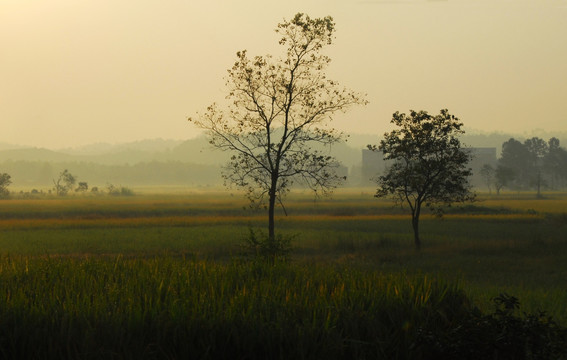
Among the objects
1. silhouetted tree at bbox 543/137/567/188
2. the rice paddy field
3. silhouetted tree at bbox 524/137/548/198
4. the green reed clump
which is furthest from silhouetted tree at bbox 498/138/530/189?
the green reed clump

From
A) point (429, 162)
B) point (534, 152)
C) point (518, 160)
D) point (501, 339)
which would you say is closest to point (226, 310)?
point (501, 339)

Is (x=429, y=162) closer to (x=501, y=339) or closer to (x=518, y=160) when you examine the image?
(x=501, y=339)

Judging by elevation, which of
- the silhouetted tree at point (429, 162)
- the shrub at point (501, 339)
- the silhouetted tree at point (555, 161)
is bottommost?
the shrub at point (501, 339)

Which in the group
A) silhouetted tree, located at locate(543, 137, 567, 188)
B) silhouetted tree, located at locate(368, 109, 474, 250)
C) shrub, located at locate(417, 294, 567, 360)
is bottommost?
shrub, located at locate(417, 294, 567, 360)

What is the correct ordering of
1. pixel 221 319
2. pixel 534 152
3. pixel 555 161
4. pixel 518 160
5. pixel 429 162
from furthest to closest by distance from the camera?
pixel 534 152 < pixel 555 161 < pixel 518 160 < pixel 429 162 < pixel 221 319

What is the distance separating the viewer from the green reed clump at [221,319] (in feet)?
32.6

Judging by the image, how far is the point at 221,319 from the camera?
10.4 metres

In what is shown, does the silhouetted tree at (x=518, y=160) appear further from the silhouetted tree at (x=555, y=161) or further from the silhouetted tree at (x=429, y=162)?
the silhouetted tree at (x=429, y=162)

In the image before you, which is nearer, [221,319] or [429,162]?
[221,319]

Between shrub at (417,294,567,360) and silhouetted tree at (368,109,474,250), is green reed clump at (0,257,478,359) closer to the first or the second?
shrub at (417,294,567,360)

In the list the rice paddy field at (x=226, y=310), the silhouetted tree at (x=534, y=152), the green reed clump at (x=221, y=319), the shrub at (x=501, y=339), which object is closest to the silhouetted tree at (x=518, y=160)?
the silhouetted tree at (x=534, y=152)

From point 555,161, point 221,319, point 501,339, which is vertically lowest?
point 501,339

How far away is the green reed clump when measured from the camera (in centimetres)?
994

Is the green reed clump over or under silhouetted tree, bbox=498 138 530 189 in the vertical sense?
under
